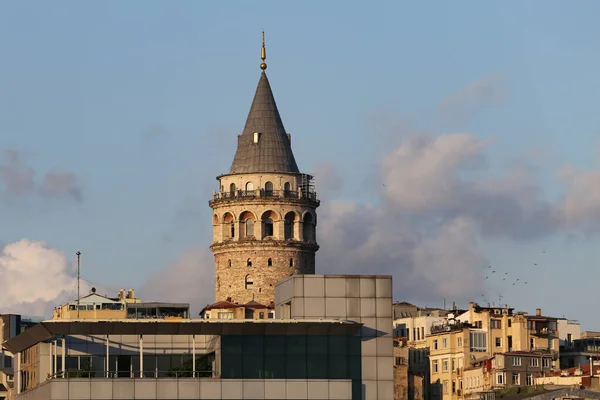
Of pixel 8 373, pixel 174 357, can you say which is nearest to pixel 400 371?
pixel 8 373

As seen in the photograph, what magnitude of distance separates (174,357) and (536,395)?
46672 mm

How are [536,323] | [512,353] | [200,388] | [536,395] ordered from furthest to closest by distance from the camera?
[536,323]
[512,353]
[536,395]
[200,388]

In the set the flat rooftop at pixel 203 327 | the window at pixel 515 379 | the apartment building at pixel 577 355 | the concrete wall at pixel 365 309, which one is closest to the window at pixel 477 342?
the apartment building at pixel 577 355

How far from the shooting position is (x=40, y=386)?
117750mm

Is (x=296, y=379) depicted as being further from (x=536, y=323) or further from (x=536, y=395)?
(x=536, y=323)

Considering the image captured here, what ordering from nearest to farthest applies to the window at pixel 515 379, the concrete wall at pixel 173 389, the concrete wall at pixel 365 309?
1. the concrete wall at pixel 173 389
2. the concrete wall at pixel 365 309
3. the window at pixel 515 379

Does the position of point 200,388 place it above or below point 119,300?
below

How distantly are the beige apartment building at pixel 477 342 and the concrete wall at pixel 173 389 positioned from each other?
228ft

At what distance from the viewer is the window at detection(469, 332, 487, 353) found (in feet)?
611

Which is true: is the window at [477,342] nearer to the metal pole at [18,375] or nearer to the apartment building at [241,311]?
the apartment building at [241,311]

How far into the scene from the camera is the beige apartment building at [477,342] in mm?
185000

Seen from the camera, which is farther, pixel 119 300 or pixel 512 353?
pixel 119 300

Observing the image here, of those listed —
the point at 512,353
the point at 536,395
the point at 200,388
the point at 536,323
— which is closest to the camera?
the point at 200,388

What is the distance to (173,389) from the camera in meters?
113
